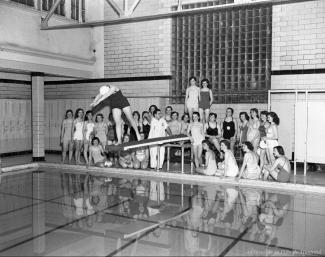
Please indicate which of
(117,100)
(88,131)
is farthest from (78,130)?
(117,100)

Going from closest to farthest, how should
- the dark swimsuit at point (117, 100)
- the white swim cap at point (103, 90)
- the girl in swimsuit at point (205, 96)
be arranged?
the white swim cap at point (103, 90), the dark swimsuit at point (117, 100), the girl in swimsuit at point (205, 96)

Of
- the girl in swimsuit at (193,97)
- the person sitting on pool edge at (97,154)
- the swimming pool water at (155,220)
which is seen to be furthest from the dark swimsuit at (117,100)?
the person sitting on pool edge at (97,154)

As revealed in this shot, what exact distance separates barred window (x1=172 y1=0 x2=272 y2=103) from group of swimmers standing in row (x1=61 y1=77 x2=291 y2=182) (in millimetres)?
1059

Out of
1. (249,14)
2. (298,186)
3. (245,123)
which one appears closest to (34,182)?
(245,123)

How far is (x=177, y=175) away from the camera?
1084cm

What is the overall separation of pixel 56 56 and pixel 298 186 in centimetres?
884

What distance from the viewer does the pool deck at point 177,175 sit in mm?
9297

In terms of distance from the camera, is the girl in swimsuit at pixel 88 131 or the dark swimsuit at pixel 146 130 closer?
the dark swimsuit at pixel 146 130

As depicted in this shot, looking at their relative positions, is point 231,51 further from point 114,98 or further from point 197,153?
point 114,98

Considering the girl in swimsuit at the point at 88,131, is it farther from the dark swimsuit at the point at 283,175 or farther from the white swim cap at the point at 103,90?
the dark swimsuit at the point at 283,175

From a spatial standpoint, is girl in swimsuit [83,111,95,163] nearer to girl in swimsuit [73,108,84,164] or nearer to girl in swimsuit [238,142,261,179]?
girl in swimsuit [73,108,84,164]

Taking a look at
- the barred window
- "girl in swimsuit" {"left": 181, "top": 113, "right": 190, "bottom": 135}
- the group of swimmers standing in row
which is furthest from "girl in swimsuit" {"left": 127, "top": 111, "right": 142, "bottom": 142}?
the barred window

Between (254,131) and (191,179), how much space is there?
6.98 feet

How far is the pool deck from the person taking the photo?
9.30 metres
